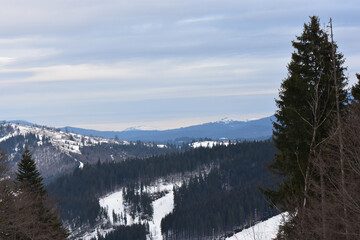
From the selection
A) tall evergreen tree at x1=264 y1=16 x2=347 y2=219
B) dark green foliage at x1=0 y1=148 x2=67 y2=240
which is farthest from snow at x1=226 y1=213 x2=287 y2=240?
dark green foliage at x1=0 y1=148 x2=67 y2=240

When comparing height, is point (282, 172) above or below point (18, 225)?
above

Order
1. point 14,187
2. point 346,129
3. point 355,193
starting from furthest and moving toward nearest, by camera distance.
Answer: point 14,187, point 346,129, point 355,193

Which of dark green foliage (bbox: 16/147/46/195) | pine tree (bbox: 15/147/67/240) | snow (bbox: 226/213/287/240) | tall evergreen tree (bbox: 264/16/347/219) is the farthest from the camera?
dark green foliage (bbox: 16/147/46/195)

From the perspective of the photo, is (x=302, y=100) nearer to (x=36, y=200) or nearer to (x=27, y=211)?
(x=27, y=211)

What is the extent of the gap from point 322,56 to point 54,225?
90.1 ft

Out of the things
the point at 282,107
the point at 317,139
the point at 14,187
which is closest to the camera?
the point at 317,139

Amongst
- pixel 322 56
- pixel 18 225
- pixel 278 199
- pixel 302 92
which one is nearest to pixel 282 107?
pixel 302 92

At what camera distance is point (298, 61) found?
1105 inches

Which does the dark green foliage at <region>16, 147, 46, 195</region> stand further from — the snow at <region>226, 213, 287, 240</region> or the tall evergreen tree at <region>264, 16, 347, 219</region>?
the tall evergreen tree at <region>264, 16, 347, 219</region>

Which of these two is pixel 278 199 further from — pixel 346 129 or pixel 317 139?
pixel 346 129

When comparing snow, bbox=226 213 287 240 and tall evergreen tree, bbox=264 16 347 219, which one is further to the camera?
snow, bbox=226 213 287 240

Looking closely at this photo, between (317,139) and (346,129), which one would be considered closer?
(346,129)

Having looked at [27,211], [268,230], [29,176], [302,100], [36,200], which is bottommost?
[268,230]

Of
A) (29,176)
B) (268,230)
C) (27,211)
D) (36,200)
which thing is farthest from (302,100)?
(268,230)
